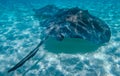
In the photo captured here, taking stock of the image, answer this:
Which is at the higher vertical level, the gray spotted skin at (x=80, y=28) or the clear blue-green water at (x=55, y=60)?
the gray spotted skin at (x=80, y=28)

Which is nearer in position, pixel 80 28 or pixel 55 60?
pixel 55 60

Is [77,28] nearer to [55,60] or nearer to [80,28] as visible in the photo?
[80,28]

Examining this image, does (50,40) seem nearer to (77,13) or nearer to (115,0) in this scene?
(77,13)

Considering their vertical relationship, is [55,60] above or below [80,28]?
below

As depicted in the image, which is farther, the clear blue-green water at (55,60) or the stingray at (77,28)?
the stingray at (77,28)

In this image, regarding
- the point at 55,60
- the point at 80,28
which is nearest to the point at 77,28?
the point at 80,28

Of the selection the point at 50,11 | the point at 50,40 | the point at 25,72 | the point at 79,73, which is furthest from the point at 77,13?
the point at 50,11

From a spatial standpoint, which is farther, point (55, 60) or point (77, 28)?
point (77, 28)

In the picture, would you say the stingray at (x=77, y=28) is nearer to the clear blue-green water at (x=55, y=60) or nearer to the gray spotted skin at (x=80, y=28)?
the gray spotted skin at (x=80, y=28)

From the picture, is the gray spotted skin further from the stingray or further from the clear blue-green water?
the clear blue-green water

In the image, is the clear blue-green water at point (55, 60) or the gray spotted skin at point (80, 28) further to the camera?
the gray spotted skin at point (80, 28)

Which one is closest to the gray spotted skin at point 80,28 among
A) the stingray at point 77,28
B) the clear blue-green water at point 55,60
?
the stingray at point 77,28
